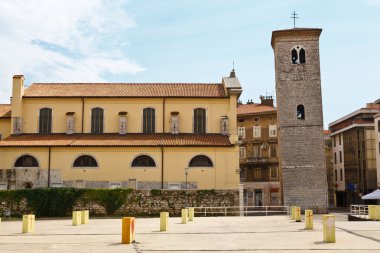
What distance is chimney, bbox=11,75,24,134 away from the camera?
48.1 metres

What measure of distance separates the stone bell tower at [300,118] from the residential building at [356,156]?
668 inches

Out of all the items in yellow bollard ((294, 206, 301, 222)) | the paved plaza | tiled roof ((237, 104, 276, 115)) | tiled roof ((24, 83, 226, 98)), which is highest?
tiled roof ((237, 104, 276, 115))

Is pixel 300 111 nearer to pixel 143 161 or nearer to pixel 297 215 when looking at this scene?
pixel 143 161

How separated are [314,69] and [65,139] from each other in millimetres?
26842

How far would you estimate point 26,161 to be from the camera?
44906 millimetres

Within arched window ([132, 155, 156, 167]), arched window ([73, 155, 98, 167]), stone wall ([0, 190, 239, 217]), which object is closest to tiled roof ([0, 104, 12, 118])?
arched window ([73, 155, 98, 167])

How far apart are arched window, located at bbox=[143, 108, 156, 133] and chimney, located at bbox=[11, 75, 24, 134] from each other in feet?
39.7

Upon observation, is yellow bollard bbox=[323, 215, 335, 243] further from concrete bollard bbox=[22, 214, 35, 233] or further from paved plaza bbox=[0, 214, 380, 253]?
concrete bollard bbox=[22, 214, 35, 233]

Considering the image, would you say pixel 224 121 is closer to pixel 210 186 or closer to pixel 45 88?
pixel 210 186

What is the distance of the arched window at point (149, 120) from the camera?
4912 centimetres

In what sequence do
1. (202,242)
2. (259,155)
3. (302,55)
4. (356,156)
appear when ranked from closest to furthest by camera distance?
1. (202,242)
2. (302,55)
3. (356,156)
4. (259,155)

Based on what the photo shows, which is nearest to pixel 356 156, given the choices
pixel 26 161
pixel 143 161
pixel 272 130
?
pixel 272 130

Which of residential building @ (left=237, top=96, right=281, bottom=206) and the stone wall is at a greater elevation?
residential building @ (left=237, top=96, right=281, bottom=206)

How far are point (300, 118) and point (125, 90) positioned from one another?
61.1 feet
